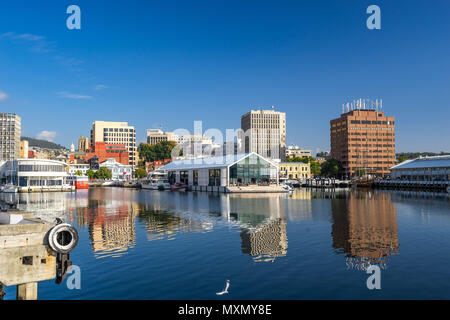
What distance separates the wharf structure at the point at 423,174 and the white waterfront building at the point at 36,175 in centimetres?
13166

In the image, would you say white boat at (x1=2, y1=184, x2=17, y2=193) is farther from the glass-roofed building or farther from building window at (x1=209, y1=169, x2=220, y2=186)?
building window at (x1=209, y1=169, x2=220, y2=186)

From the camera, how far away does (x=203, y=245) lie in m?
30.5

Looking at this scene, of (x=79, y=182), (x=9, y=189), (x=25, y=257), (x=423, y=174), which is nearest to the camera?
(x=25, y=257)

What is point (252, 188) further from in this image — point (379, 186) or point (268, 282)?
point (268, 282)

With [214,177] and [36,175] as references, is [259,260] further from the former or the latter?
[36,175]

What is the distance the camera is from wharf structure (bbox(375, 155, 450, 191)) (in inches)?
5057

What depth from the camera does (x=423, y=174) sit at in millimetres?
145250

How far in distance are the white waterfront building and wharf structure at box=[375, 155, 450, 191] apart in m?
132

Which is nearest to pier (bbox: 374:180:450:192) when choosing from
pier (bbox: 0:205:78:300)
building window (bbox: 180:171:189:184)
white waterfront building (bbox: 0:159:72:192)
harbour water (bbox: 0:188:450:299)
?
building window (bbox: 180:171:189:184)

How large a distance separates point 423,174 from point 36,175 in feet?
506

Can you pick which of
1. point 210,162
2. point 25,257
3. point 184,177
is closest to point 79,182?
point 184,177

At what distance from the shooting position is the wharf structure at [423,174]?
128450 mm

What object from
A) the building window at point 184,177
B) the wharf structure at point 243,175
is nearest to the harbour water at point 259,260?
the wharf structure at point 243,175
